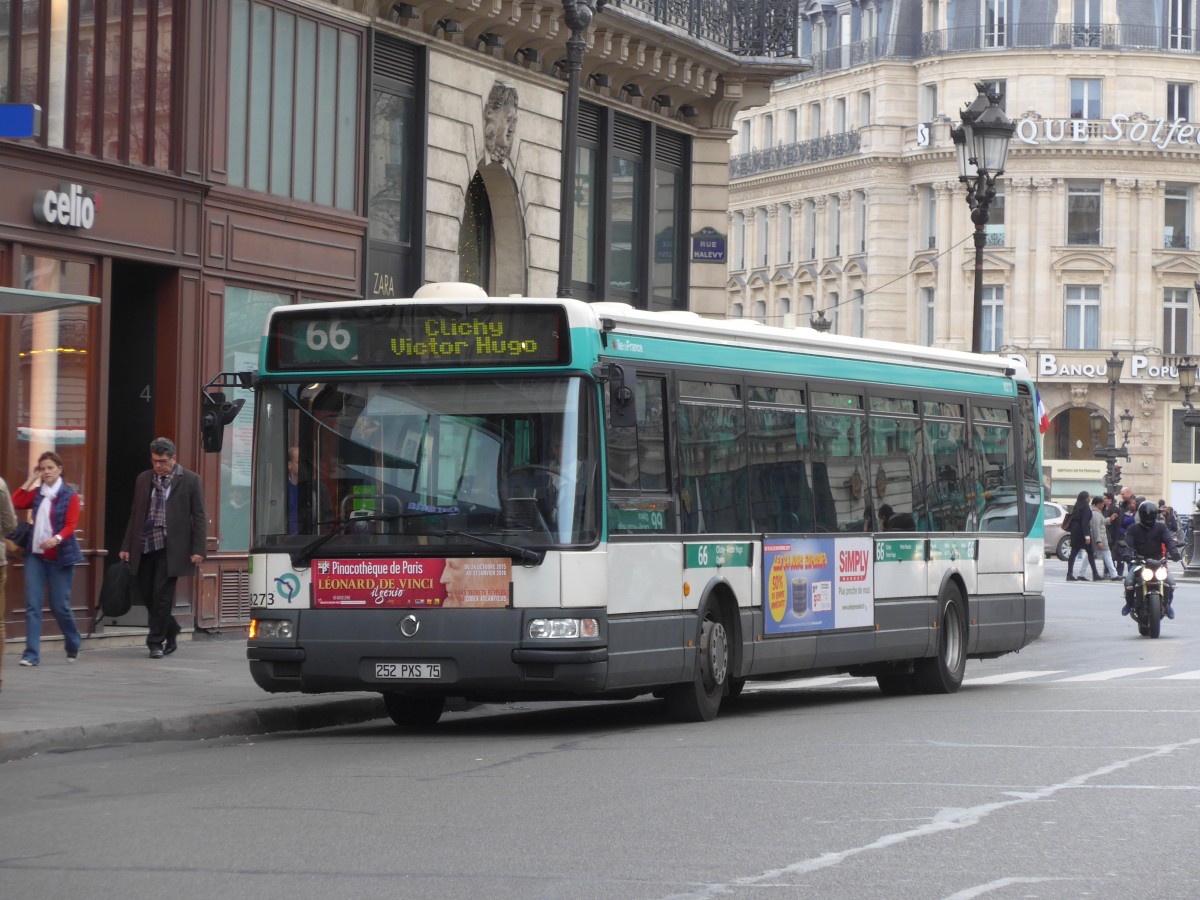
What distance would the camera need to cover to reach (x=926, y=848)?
9.19m

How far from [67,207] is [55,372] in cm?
141

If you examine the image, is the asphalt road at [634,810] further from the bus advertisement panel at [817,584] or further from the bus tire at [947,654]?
the bus tire at [947,654]

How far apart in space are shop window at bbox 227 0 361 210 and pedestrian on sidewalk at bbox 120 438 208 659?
396 centimetres

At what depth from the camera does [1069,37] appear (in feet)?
271

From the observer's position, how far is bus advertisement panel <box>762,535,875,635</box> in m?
16.3

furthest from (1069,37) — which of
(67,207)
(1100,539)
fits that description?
(67,207)

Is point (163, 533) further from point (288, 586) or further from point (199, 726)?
point (199, 726)

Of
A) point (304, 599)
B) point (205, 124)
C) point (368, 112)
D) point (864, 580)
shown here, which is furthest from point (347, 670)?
point (368, 112)

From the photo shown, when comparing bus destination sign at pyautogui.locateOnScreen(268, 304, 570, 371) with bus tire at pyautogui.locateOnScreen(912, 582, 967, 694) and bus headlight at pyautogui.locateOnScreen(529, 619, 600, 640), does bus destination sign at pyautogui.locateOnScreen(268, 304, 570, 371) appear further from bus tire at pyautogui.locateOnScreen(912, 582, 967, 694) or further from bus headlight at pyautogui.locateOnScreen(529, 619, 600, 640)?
bus tire at pyautogui.locateOnScreen(912, 582, 967, 694)

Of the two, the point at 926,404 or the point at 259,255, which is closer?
the point at 926,404

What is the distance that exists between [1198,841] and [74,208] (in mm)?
12572

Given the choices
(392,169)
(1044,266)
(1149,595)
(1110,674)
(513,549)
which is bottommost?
(1110,674)

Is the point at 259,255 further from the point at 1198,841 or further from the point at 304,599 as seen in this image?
the point at 1198,841

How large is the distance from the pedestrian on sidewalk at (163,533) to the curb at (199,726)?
124 inches
